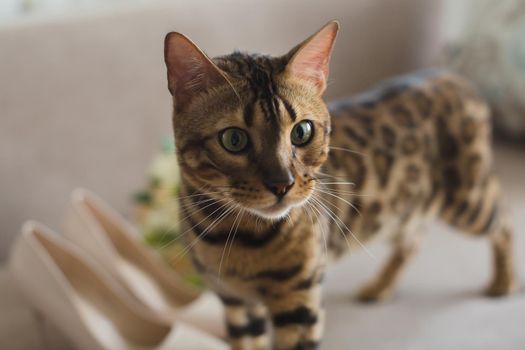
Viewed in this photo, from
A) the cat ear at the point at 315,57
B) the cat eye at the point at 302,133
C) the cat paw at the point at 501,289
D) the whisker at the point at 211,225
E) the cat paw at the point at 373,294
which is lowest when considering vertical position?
the cat paw at the point at 501,289

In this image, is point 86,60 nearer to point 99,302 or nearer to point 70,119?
point 70,119

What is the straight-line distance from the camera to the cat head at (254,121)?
77cm

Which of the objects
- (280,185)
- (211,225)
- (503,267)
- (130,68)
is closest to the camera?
(280,185)

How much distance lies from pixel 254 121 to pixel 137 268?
71cm

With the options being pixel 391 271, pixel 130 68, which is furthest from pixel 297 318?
pixel 130 68

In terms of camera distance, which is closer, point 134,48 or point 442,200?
point 442,200

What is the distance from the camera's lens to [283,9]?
67.6 inches

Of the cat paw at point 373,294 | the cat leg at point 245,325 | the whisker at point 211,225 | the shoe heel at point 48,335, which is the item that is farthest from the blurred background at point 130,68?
the whisker at point 211,225

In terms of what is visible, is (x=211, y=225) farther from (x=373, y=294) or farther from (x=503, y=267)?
(x=503, y=267)

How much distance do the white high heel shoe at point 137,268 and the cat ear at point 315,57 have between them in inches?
24.2

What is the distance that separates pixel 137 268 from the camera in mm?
1367

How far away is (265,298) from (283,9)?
102 centimetres

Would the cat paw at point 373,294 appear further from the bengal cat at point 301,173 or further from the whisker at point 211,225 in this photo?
the whisker at point 211,225

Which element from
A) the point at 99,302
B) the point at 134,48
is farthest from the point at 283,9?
the point at 99,302
